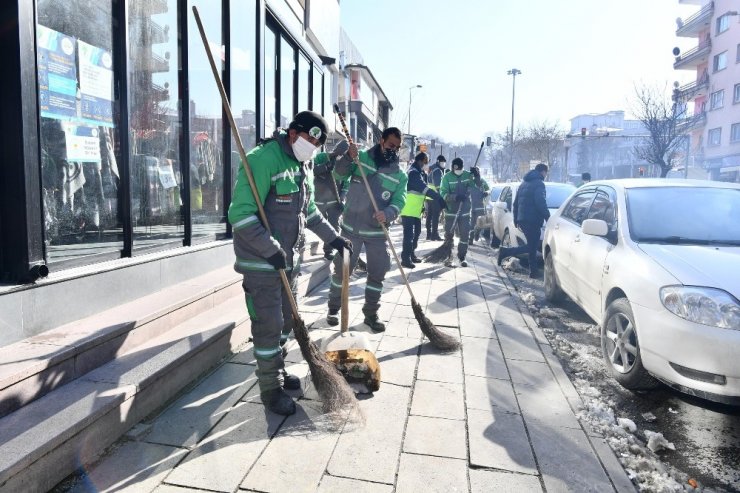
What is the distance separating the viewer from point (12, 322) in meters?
3.10

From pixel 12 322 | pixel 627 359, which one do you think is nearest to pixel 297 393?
pixel 12 322

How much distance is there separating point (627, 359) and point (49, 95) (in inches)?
188

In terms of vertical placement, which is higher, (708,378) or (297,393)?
(708,378)

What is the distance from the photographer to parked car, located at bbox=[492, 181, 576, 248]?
9945 millimetres

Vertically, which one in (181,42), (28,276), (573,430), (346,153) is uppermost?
(181,42)

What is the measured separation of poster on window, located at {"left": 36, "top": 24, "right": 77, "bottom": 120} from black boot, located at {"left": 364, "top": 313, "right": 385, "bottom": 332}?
3.25 m

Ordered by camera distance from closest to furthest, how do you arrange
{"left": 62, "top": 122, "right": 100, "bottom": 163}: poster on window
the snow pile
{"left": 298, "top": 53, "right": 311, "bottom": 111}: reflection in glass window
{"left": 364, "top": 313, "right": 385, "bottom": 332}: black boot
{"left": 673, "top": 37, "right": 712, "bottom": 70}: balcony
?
the snow pile, {"left": 62, "top": 122, "right": 100, "bottom": 163}: poster on window, {"left": 364, "top": 313, "right": 385, "bottom": 332}: black boot, {"left": 298, "top": 53, "right": 311, "bottom": 111}: reflection in glass window, {"left": 673, "top": 37, "right": 712, "bottom": 70}: balcony

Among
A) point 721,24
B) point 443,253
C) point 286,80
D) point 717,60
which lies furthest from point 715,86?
point 286,80

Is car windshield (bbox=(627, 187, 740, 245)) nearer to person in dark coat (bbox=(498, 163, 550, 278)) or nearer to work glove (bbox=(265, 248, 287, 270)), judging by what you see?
work glove (bbox=(265, 248, 287, 270))

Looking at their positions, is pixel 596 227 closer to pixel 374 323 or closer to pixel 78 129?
pixel 374 323

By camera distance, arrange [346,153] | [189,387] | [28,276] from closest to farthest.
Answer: [28,276]
[189,387]
[346,153]

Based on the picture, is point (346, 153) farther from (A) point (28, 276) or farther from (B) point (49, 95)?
(A) point (28, 276)

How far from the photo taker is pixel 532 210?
341 inches

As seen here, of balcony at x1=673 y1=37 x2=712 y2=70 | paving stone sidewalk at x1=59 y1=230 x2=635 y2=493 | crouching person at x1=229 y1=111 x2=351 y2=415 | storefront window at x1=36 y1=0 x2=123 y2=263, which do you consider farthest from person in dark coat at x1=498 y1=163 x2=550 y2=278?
balcony at x1=673 y1=37 x2=712 y2=70
